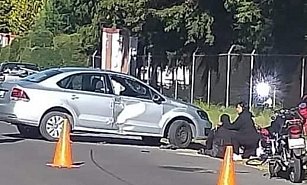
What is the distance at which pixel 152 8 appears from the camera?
35312 millimetres

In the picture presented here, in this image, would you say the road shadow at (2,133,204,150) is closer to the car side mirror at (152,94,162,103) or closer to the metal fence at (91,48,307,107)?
the car side mirror at (152,94,162,103)

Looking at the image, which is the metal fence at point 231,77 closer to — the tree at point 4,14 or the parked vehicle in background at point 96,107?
the parked vehicle in background at point 96,107

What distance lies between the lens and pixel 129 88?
20.5 metres

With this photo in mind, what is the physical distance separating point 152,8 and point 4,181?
22.9m

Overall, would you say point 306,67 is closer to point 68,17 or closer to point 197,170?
point 197,170

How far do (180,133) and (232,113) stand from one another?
10605 mm

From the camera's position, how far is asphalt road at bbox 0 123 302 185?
1377 cm

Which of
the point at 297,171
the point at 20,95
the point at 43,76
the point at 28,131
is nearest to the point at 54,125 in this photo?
the point at 20,95

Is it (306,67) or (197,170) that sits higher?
(306,67)

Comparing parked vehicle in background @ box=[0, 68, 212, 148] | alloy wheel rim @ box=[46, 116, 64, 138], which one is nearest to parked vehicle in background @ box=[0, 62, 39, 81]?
parked vehicle in background @ box=[0, 68, 212, 148]

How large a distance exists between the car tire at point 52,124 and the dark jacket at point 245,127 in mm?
3714

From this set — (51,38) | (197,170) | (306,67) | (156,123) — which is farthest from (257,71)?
(51,38)

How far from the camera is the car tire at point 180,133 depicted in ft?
67.2

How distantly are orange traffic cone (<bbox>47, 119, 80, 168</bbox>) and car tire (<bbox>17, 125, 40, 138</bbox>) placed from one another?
5.76 meters
